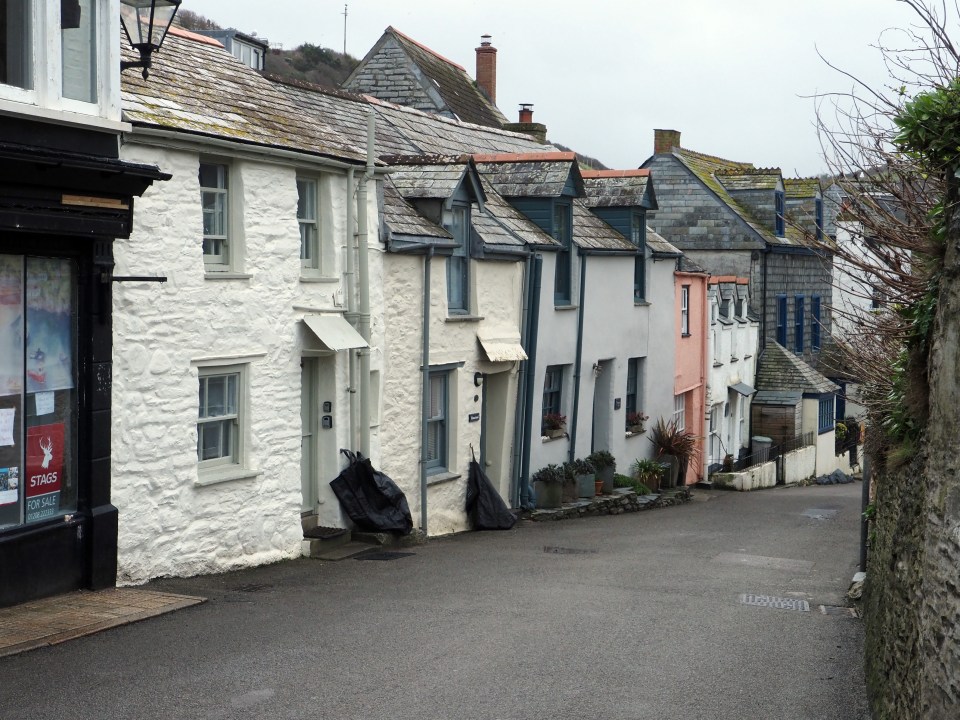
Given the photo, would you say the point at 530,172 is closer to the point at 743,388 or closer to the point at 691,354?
the point at 691,354

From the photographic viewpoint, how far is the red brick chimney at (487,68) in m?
39.8

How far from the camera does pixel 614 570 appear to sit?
51.3ft

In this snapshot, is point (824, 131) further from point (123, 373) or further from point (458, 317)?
point (458, 317)

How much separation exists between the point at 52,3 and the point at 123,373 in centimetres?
370

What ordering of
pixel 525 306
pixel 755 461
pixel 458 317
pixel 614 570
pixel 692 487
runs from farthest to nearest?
pixel 755 461
pixel 692 487
pixel 525 306
pixel 458 317
pixel 614 570

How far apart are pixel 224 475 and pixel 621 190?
15.3m

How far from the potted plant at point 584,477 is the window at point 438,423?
4.98m

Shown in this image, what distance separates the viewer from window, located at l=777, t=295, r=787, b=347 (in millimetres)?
40875

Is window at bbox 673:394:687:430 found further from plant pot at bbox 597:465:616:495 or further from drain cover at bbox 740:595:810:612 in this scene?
drain cover at bbox 740:595:810:612

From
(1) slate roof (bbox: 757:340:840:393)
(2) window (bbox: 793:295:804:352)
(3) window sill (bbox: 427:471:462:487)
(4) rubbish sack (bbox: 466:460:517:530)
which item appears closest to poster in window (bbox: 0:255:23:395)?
(3) window sill (bbox: 427:471:462:487)

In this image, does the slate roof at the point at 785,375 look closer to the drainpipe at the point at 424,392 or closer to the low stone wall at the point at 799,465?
the low stone wall at the point at 799,465

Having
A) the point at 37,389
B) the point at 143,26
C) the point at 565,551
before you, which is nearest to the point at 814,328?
the point at 565,551

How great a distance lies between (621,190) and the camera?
2708 centimetres

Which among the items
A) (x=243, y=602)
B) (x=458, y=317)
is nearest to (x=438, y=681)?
(x=243, y=602)
